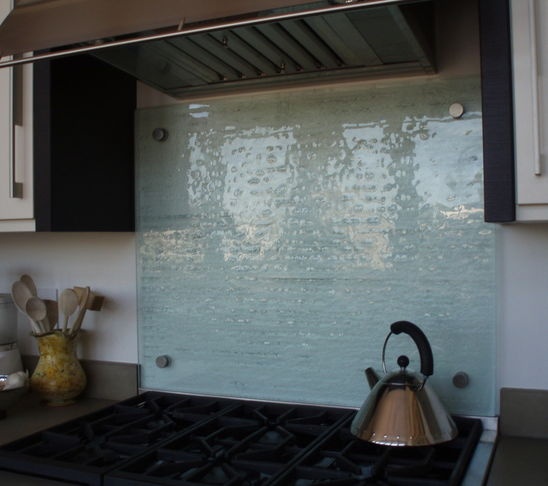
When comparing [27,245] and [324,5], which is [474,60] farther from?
[27,245]

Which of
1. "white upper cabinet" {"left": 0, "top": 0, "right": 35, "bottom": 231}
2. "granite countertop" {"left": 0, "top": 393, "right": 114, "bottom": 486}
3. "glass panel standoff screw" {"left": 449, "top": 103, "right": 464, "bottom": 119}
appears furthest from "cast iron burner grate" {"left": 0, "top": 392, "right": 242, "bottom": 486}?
"glass panel standoff screw" {"left": 449, "top": 103, "right": 464, "bottom": 119}

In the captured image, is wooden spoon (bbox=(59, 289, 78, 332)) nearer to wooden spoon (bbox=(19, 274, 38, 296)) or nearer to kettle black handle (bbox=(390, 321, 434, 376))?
wooden spoon (bbox=(19, 274, 38, 296))

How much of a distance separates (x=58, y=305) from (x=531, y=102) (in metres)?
1.34

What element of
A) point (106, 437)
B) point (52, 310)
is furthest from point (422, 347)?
point (52, 310)

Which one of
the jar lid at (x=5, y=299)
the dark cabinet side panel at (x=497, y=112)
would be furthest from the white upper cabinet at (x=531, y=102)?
the jar lid at (x=5, y=299)

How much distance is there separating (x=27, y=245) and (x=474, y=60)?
1.37 meters

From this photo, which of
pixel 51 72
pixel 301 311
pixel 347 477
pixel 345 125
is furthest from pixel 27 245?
pixel 347 477

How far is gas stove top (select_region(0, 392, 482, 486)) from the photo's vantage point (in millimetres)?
1118

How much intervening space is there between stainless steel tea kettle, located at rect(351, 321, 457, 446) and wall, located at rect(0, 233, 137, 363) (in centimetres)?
78

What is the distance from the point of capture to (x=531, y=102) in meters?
1.06

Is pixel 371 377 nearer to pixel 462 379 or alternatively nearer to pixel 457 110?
pixel 462 379

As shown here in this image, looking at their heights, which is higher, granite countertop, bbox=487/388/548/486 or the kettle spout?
the kettle spout

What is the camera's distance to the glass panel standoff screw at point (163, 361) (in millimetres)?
1697

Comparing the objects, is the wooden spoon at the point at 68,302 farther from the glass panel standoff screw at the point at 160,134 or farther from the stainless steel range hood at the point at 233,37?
the stainless steel range hood at the point at 233,37
